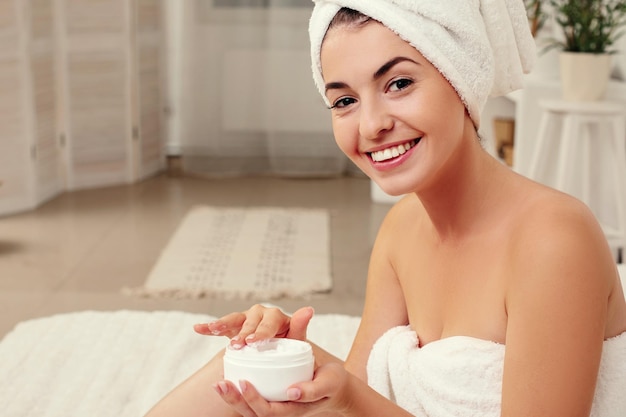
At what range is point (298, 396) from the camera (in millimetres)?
1136

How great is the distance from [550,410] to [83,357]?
1284mm

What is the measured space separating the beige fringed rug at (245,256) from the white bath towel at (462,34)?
6.92ft

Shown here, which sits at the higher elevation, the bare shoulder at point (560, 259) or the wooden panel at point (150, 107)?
the bare shoulder at point (560, 259)

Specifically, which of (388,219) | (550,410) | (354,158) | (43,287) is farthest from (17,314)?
(550,410)

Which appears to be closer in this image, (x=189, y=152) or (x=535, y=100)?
(x=535, y=100)

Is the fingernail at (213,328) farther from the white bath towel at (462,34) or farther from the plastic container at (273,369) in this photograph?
the white bath towel at (462,34)

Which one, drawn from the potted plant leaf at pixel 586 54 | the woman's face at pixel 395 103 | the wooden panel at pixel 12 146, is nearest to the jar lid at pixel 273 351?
the woman's face at pixel 395 103

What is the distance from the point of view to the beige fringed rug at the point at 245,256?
11.4ft

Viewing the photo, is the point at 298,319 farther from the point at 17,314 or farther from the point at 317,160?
the point at 317,160

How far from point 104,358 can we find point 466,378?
1074mm

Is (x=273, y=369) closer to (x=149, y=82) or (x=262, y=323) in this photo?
(x=262, y=323)

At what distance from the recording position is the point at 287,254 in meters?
3.94

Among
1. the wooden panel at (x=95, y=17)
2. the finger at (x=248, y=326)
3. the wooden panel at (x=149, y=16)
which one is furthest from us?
the wooden panel at (x=149, y=16)

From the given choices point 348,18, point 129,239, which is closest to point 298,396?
point 348,18
